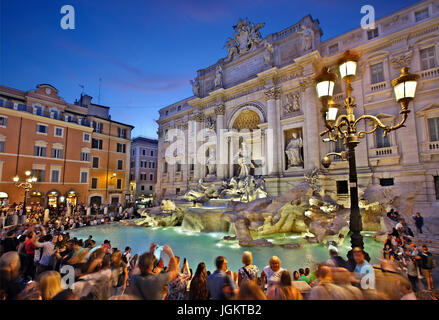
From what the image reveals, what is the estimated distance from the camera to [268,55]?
1669cm

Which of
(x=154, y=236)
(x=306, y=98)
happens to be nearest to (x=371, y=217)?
(x=306, y=98)

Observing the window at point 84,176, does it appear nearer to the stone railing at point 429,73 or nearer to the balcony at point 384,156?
the balcony at point 384,156

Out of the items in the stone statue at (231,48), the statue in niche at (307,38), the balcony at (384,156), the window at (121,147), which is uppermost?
the stone statue at (231,48)

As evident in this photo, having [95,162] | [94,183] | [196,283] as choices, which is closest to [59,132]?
[95,162]

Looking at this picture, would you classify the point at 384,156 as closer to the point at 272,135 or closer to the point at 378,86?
the point at 378,86

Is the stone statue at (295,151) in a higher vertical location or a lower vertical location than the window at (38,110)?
lower

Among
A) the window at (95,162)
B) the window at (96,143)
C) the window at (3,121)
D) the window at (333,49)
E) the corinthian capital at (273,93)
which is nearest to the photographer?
the window at (333,49)

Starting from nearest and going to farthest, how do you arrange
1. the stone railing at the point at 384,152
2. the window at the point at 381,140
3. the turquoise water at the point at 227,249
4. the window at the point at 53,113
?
the turquoise water at the point at 227,249
the stone railing at the point at 384,152
the window at the point at 381,140
the window at the point at 53,113

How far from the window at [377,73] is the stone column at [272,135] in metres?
5.90

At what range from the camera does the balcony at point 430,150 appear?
35.9 feet

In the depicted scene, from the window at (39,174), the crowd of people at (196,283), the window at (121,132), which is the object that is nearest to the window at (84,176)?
the window at (39,174)

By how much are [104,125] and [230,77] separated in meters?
16.8

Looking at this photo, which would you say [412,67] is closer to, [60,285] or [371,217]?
[371,217]

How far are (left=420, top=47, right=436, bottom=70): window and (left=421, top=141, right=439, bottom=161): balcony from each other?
431cm
